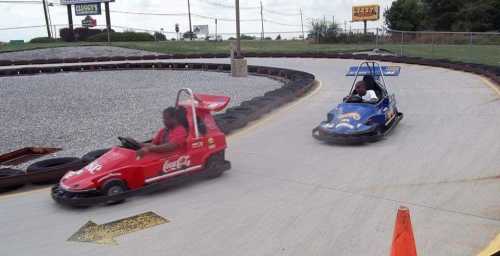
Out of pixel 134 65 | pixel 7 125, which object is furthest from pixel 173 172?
pixel 134 65

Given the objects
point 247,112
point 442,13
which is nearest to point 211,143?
point 247,112

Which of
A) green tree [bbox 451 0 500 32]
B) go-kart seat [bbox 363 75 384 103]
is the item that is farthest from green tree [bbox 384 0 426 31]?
go-kart seat [bbox 363 75 384 103]

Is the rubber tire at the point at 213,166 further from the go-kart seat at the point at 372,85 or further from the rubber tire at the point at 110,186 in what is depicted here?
the go-kart seat at the point at 372,85

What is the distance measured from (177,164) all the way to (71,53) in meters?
35.4

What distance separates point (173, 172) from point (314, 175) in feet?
6.54

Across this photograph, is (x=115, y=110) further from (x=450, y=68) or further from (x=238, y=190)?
(x=450, y=68)

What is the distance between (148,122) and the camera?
12.6 metres

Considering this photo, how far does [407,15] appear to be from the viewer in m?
70.6

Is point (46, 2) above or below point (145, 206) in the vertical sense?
above

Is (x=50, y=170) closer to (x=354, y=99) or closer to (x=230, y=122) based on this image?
(x=230, y=122)

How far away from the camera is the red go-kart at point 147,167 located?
6.51 m

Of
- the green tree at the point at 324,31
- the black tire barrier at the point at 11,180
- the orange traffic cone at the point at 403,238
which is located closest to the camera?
the orange traffic cone at the point at 403,238

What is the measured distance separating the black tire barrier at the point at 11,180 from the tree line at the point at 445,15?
61.2m

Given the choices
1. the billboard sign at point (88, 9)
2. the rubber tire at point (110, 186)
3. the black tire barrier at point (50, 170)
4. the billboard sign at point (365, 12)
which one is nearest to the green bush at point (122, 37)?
the billboard sign at point (88, 9)
